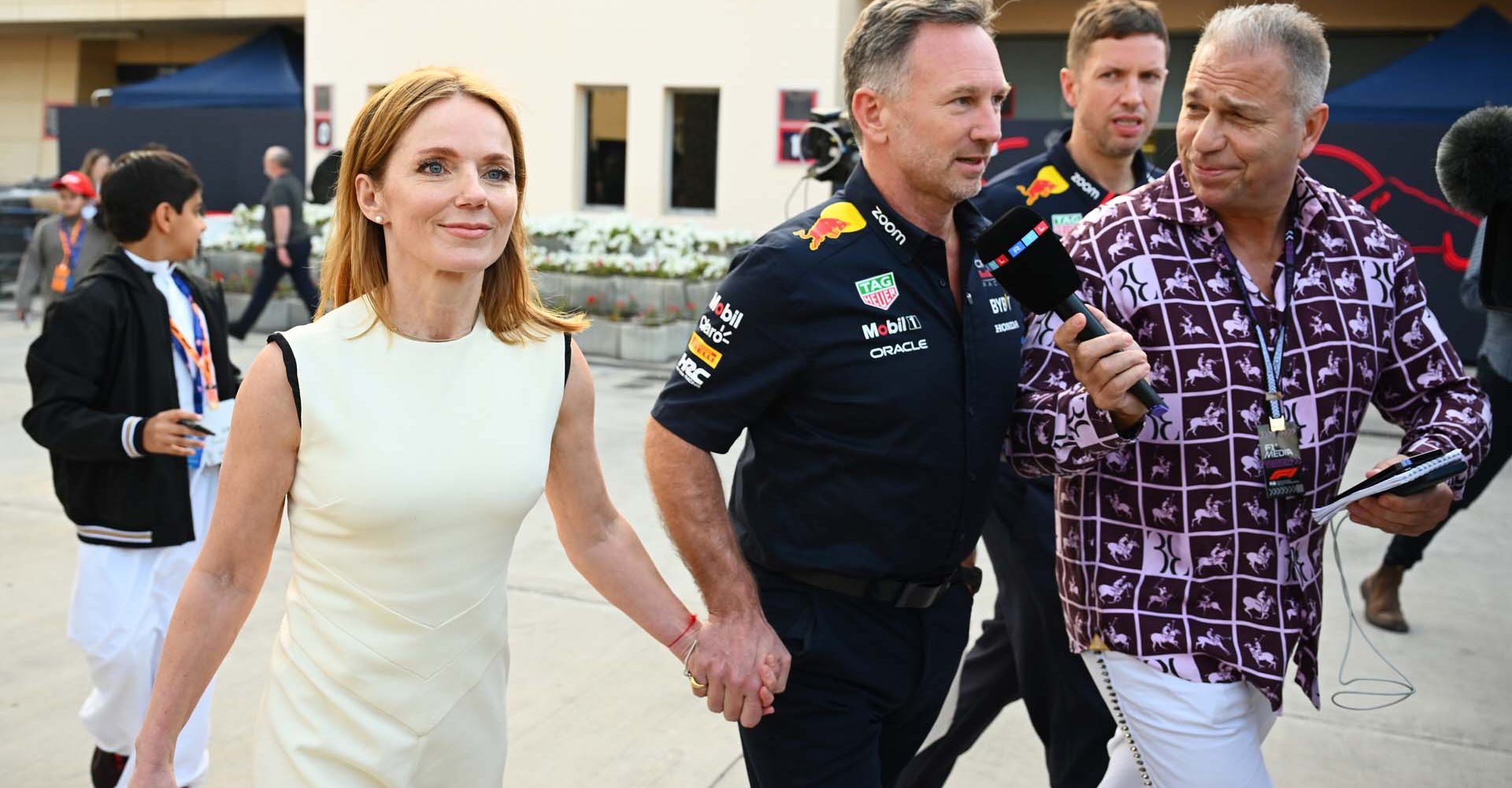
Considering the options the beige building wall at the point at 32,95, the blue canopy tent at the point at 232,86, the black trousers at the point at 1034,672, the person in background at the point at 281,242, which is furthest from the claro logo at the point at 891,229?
the beige building wall at the point at 32,95

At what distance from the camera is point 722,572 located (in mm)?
2500

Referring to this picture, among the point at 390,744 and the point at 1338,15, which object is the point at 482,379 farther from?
the point at 1338,15

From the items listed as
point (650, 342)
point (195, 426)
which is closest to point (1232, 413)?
point (195, 426)

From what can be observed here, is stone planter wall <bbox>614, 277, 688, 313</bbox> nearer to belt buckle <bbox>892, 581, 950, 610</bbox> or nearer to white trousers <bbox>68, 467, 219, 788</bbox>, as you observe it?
white trousers <bbox>68, 467, 219, 788</bbox>

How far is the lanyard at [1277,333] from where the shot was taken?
2.51 metres

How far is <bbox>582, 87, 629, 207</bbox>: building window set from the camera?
17.8m

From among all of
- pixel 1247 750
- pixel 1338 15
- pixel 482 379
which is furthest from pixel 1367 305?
pixel 1338 15

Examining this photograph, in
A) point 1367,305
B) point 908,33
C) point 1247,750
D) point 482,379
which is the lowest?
point 1247,750

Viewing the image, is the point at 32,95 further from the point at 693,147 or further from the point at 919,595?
the point at 919,595

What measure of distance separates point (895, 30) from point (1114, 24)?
183 centimetres

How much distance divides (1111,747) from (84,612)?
257 cm

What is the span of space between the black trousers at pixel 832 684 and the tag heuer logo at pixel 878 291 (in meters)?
Result: 0.56

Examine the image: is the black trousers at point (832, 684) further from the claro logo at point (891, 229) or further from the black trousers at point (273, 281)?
the black trousers at point (273, 281)

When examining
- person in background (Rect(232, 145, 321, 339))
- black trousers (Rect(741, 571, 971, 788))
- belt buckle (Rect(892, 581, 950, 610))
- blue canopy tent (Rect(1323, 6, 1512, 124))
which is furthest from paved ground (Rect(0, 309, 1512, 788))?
blue canopy tent (Rect(1323, 6, 1512, 124))
